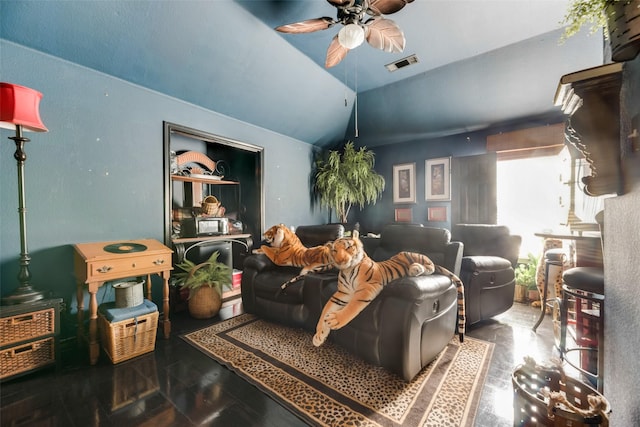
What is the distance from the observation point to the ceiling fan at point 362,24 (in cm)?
179

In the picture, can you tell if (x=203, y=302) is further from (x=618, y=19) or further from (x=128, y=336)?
(x=618, y=19)

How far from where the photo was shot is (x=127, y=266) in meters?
2.18

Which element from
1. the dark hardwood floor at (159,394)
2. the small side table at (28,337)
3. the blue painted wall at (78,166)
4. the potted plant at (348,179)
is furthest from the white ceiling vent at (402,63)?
the small side table at (28,337)

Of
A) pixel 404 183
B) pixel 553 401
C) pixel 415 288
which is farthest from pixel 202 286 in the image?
pixel 404 183

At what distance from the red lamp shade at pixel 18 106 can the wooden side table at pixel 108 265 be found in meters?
1.03

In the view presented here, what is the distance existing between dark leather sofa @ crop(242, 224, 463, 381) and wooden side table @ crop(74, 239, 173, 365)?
33.7 inches

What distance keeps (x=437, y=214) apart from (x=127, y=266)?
4.39 meters

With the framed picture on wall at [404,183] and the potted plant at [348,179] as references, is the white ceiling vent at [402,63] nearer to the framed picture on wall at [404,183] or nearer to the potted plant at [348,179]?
the potted plant at [348,179]

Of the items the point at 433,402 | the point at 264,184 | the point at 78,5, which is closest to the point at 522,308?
the point at 433,402

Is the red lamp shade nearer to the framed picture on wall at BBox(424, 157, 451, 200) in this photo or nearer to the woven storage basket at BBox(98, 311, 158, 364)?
the woven storage basket at BBox(98, 311, 158, 364)

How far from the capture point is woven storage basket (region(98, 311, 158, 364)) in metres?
1.97

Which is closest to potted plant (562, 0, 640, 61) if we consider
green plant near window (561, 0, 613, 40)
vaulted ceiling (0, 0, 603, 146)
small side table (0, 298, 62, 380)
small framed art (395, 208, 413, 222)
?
green plant near window (561, 0, 613, 40)

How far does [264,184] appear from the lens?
4.12 metres

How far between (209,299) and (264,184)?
1959 millimetres
